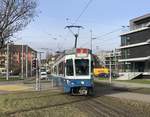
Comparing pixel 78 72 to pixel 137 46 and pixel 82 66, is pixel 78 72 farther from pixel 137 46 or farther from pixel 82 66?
pixel 137 46

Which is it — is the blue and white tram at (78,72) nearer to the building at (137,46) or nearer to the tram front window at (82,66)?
the tram front window at (82,66)

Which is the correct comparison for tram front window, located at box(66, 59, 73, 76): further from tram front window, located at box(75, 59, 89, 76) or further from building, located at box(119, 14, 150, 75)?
building, located at box(119, 14, 150, 75)

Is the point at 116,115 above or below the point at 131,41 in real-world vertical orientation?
below

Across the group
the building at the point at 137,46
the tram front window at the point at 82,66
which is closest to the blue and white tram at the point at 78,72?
the tram front window at the point at 82,66

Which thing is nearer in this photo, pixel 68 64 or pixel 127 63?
pixel 68 64

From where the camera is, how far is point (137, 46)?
93250 mm

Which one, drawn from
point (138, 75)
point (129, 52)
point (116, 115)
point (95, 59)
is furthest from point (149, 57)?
point (116, 115)

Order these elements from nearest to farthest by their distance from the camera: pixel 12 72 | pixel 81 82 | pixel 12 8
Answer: pixel 12 8 < pixel 81 82 < pixel 12 72

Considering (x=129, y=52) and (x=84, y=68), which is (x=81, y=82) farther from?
(x=129, y=52)

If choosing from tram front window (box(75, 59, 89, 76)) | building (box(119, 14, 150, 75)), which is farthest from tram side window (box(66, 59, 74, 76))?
building (box(119, 14, 150, 75))

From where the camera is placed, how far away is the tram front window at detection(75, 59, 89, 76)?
94.6 ft

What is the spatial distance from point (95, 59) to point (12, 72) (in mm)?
120526

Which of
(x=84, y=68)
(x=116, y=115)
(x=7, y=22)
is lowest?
(x=116, y=115)

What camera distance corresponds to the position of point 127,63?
331 feet
